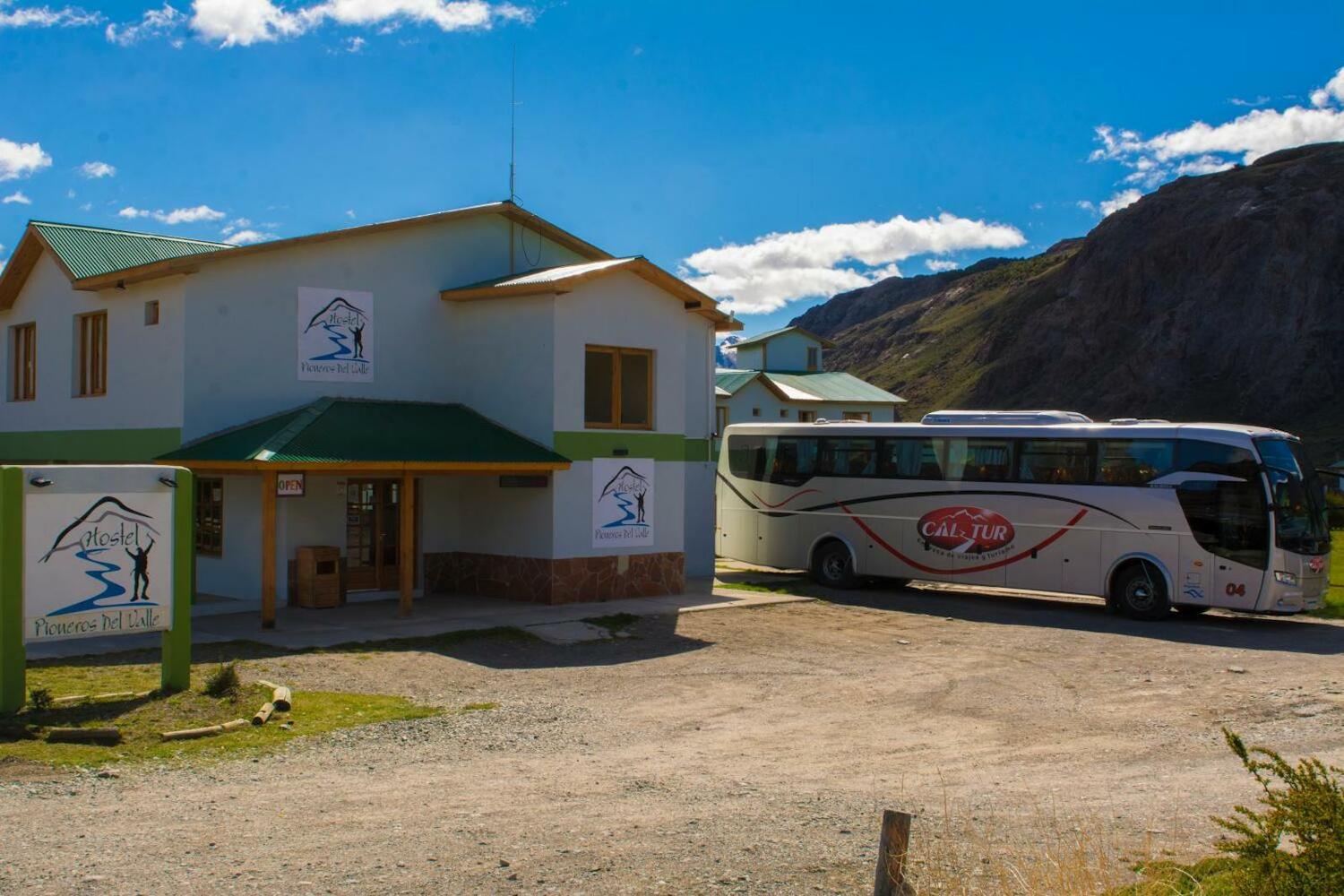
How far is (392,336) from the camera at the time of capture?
20938 mm

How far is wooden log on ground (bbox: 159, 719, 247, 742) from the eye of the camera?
10.1 metres

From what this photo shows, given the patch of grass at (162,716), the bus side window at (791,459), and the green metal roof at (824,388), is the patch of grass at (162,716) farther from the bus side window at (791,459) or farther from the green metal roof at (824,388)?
the green metal roof at (824,388)

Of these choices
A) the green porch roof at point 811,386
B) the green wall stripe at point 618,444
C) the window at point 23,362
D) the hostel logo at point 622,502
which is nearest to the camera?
the green wall stripe at point 618,444

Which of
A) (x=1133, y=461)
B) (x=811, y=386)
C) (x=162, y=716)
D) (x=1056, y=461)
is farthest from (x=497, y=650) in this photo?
(x=811, y=386)

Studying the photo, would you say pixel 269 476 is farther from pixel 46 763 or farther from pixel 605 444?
pixel 46 763

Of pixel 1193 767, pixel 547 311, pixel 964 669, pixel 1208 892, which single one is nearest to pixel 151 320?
pixel 547 311

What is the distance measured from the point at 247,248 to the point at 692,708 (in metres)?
10.9

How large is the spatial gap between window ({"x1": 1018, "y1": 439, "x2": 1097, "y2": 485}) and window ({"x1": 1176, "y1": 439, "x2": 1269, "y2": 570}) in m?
1.61

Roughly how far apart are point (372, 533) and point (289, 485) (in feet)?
9.97

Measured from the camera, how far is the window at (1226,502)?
18.9 m

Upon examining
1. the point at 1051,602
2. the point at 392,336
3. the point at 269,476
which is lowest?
the point at 1051,602

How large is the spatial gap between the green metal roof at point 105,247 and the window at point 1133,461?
15381 millimetres

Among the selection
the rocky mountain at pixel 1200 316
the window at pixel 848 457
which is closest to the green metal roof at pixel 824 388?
the window at pixel 848 457

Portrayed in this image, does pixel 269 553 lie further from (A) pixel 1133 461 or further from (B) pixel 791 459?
(A) pixel 1133 461
